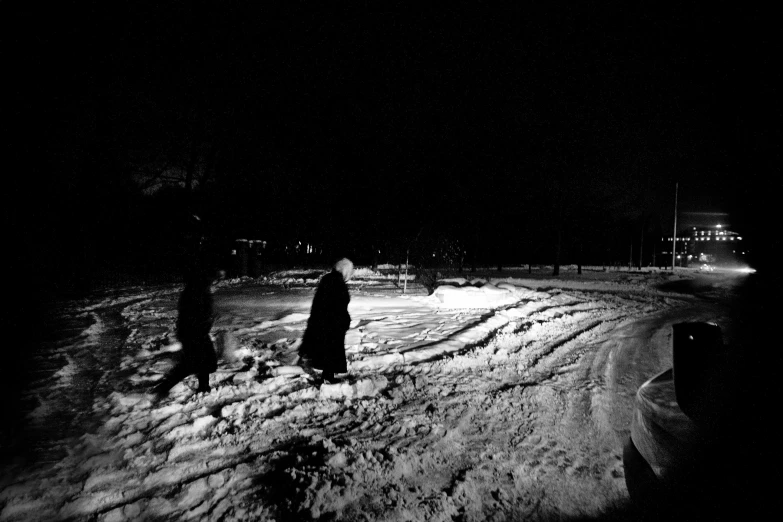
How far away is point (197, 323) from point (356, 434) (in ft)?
7.75

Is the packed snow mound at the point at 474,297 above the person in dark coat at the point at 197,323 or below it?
below

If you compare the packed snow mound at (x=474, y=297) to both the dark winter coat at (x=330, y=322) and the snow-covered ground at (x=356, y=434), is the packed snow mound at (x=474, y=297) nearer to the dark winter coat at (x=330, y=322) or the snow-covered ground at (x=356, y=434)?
the snow-covered ground at (x=356, y=434)

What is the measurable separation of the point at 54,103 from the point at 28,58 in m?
1.41

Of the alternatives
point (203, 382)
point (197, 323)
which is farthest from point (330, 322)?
point (203, 382)

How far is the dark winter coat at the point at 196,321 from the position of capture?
4.61 metres

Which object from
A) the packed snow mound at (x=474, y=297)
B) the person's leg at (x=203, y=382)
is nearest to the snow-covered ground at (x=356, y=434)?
the person's leg at (x=203, y=382)

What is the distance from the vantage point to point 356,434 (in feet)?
12.1

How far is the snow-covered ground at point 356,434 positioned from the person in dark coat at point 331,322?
315 mm

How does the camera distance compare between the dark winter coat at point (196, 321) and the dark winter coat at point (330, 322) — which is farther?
the dark winter coat at point (330, 322)

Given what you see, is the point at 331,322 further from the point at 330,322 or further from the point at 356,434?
the point at 356,434

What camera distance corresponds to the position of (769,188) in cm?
215

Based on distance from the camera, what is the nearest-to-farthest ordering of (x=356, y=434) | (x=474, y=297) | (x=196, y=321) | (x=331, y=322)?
(x=356, y=434) → (x=196, y=321) → (x=331, y=322) → (x=474, y=297)

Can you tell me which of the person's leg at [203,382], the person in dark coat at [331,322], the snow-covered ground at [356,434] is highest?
the person in dark coat at [331,322]

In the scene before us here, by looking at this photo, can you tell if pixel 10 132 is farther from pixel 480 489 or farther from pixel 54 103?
pixel 480 489
